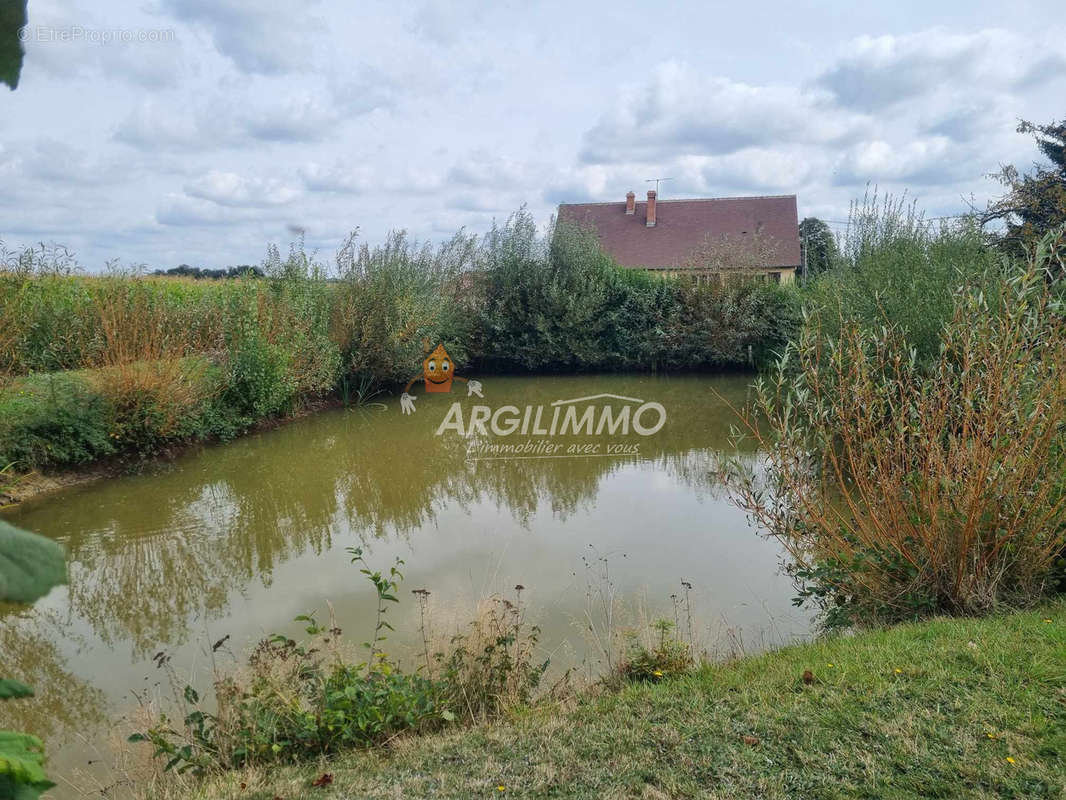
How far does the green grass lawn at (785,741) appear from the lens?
2.35 m

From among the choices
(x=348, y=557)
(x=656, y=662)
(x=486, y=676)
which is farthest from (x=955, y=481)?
(x=348, y=557)

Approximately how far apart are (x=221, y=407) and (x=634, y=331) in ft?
32.1

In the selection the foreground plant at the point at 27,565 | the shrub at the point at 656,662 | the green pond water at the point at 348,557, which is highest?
the foreground plant at the point at 27,565

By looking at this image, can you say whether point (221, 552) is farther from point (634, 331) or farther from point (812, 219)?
point (812, 219)

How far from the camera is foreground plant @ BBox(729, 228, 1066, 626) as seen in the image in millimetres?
3648

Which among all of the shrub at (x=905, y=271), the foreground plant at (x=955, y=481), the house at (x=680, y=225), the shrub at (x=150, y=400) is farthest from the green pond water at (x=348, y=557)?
the house at (x=680, y=225)

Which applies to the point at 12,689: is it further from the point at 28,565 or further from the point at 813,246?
the point at 813,246

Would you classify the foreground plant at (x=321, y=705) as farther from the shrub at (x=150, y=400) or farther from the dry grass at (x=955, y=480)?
the shrub at (x=150, y=400)

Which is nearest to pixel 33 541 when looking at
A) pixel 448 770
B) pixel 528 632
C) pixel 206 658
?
pixel 448 770

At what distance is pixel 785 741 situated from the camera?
260 centimetres

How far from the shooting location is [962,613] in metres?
3.85

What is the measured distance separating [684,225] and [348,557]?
21.1m

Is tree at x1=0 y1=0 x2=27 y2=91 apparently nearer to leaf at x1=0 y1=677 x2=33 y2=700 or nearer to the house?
leaf at x1=0 y1=677 x2=33 y2=700

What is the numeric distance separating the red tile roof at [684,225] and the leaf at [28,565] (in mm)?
23844
